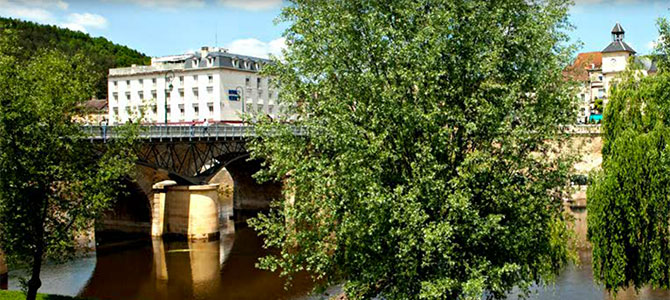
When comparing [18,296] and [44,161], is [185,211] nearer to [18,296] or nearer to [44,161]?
[18,296]

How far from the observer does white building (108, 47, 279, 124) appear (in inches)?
3381

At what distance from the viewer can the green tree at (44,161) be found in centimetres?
2094

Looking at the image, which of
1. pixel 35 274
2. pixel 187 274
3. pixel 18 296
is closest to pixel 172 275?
pixel 187 274

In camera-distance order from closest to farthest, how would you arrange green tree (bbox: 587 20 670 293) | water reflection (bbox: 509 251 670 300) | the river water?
green tree (bbox: 587 20 670 293) < water reflection (bbox: 509 251 670 300) < the river water

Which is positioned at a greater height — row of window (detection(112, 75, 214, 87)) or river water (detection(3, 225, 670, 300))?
row of window (detection(112, 75, 214, 87))

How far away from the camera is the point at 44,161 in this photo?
70.3ft

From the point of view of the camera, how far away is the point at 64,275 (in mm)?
35906

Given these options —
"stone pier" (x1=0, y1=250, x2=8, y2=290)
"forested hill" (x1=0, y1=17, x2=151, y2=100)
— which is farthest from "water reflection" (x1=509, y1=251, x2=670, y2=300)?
"forested hill" (x1=0, y1=17, x2=151, y2=100)

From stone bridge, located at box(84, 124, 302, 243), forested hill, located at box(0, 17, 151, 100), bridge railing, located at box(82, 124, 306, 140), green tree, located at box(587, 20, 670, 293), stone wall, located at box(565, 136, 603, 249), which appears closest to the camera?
green tree, located at box(587, 20, 670, 293)

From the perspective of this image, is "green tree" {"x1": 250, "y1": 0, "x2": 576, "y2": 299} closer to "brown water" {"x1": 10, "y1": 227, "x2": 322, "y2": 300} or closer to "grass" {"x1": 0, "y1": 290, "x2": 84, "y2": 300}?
"grass" {"x1": 0, "y1": 290, "x2": 84, "y2": 300}

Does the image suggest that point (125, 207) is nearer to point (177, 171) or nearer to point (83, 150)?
point (177, 171)

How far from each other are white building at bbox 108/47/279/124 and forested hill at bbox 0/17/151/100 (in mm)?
9900

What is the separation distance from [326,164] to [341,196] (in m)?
Result: 1.23

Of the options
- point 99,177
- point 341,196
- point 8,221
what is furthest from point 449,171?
point 8,221
